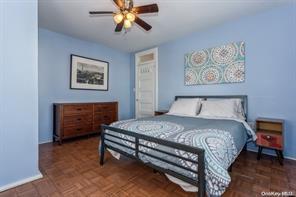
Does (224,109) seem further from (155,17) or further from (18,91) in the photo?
(18,91)

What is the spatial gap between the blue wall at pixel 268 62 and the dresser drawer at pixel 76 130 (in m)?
2.86

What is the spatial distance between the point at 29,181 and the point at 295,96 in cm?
396

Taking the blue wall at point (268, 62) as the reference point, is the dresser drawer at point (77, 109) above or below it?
below

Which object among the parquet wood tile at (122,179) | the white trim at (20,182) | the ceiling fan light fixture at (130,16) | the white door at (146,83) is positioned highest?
the ceiling fan light fixture at (130,16)

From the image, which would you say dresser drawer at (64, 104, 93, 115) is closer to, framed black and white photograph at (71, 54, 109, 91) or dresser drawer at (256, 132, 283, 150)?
framed black and white photograph at (71, 54, 109, 91)

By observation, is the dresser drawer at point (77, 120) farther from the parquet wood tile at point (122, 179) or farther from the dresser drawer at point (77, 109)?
the parquet wood tile at point (122, 179)

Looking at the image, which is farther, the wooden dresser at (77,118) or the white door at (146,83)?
→ the white door at (146,83)

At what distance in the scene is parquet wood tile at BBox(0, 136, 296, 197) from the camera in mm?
1690

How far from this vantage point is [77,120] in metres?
3.51

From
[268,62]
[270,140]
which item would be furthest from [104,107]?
[268,62]

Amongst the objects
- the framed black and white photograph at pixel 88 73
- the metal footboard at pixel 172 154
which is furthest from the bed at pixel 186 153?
the framed black and white photograph at pixel 88 73

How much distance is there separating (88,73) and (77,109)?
1106 mm

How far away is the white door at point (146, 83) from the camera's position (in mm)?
4578

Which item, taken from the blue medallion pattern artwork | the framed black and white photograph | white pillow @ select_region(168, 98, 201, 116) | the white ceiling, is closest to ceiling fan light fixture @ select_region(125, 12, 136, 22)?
the white ceiling
